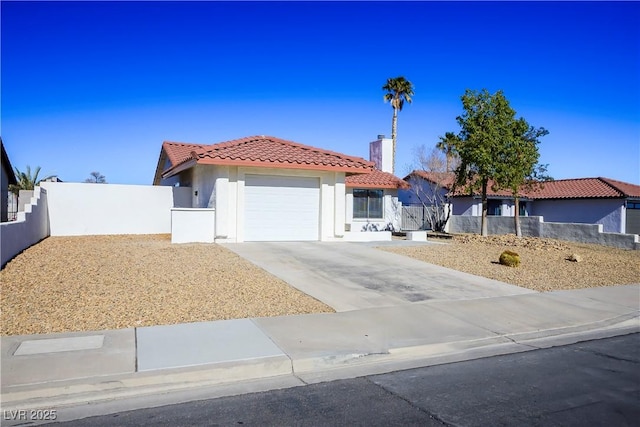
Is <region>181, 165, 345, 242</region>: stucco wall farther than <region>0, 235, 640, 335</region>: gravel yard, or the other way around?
<region>181, 165, 345, 242</region>: stucco wall

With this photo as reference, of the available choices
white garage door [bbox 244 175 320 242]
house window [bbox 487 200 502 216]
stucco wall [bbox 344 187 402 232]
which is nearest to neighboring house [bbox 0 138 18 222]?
white garage door [bbox 244 175 320 242]

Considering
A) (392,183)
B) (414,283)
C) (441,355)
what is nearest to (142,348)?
(441,355)

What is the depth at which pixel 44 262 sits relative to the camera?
12.6 metres

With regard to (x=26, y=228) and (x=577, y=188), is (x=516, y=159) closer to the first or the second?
(x=577, y=188)

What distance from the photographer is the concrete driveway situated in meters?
10.2

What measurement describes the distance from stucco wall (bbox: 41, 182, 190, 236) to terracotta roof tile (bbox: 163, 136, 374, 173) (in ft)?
15.4

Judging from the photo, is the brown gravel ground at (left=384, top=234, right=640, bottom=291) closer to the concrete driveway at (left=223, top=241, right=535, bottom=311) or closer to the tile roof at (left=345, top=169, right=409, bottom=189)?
the concrete driveway at (left=223, top=241, right=535, bottom=311)

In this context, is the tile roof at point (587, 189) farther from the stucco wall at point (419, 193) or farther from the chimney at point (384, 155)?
the chimney at point (384, 155)

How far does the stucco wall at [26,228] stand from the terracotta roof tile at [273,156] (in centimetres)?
545

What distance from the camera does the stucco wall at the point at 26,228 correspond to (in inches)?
481

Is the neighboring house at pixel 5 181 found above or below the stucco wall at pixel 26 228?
above

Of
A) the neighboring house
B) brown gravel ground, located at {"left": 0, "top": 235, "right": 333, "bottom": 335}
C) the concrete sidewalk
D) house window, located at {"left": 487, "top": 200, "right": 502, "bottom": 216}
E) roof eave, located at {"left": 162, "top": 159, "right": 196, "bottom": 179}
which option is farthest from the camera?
house window, located at {"left": 487, "top": 200, "right": 502, "bottom": 216}

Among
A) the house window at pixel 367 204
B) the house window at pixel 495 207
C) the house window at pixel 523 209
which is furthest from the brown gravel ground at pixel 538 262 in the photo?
the house window at pixel 523 209

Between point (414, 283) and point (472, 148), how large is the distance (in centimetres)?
1314
